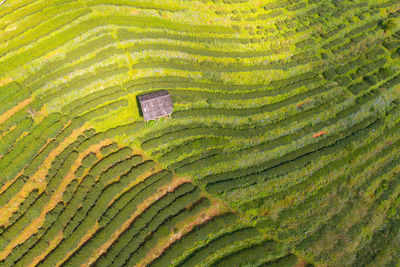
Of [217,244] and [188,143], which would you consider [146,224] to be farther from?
[188,143]

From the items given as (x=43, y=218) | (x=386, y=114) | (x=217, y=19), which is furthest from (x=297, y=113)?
(x=43, y=218)

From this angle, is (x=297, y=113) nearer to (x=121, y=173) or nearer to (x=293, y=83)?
(x=293, y=83)

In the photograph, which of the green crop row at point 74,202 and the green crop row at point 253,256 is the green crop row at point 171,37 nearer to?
the green crop row at point 74,202

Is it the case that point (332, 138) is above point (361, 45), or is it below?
below

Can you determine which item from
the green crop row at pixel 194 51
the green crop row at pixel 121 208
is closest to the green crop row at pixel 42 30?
the green crop row at pixel 194 51

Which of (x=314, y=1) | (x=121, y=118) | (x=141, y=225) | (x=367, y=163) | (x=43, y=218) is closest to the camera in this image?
(x=43, y=218)

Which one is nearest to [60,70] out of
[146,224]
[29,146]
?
[29,146]

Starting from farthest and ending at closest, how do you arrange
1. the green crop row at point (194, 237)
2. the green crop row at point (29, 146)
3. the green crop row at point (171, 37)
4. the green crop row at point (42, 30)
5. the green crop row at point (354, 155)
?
the green crop row at point (171, 37), the green crop row at point (354, 155), the green crop row at point (42, 30), the green crop row at point (29, 146), the green crop row at point (194, 237)

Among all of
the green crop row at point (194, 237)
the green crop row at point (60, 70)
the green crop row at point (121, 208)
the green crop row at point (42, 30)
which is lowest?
the green crop row at point (194, 237)
